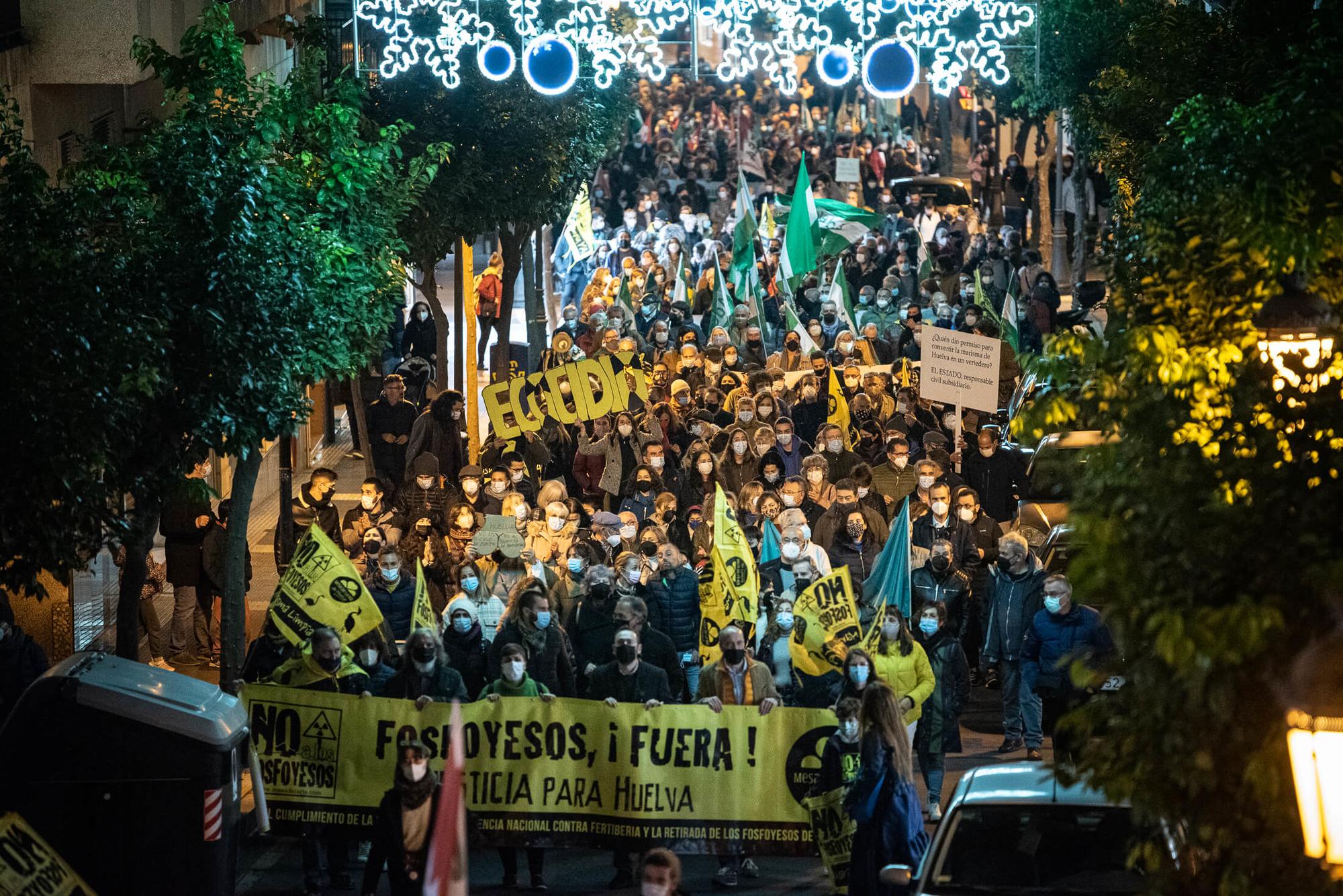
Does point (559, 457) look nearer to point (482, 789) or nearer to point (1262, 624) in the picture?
point (482, 789)

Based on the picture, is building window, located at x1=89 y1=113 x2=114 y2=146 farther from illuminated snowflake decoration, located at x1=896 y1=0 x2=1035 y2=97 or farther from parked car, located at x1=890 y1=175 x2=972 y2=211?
parked car, located at x1=890 y1=175 x2=972 y2=211

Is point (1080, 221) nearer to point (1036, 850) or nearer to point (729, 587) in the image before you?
point (729, 587)

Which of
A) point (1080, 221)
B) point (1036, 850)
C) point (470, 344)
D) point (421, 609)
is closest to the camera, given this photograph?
point (1036, 850)

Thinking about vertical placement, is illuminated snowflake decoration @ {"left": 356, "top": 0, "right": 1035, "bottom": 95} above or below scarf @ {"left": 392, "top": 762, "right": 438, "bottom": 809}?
above

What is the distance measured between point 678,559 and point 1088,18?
14.1m

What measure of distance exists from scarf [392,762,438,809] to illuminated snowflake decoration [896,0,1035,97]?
1072 cm

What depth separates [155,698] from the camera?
32.6 ft

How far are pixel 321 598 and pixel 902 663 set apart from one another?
3.49 m

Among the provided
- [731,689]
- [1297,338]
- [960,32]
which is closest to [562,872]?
[731,689]

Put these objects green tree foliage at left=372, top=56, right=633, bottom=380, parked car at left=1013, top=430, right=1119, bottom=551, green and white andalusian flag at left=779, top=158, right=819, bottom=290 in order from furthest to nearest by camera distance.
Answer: green and white andalusian flag at left=779, top=158, right=819, bottom=290
green tree foliage at left=372, top=56, right=633, bottom=380
parked car at left=1013, top=430, right=1119, bottom=551

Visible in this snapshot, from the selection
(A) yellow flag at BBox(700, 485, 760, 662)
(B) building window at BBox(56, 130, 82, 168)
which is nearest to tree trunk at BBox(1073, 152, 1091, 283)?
(B) building window at BBox(56, 130, 82, 168)

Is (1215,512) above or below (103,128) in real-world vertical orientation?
below

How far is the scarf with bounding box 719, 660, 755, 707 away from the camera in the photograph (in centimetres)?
1169

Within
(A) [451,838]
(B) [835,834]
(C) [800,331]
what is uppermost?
(A) [451,838]
